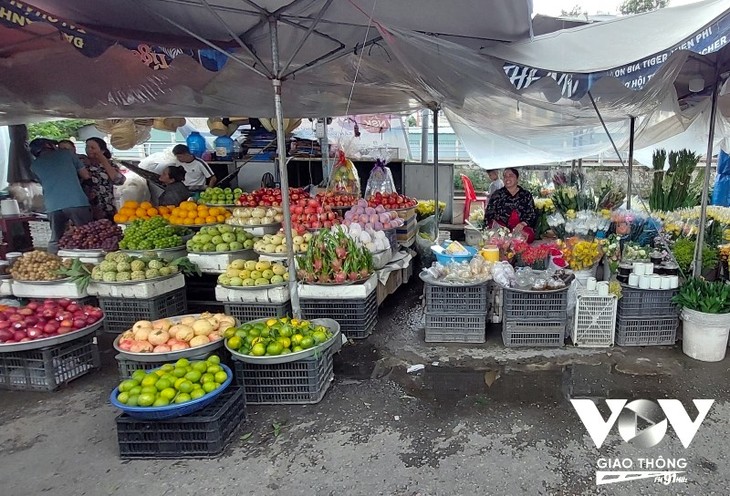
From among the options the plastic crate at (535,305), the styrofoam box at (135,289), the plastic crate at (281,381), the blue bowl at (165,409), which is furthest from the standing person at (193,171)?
the blue bowl at (165,409)

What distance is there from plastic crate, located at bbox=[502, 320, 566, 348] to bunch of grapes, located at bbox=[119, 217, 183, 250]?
11.6 ft

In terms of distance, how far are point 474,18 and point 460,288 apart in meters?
2.27

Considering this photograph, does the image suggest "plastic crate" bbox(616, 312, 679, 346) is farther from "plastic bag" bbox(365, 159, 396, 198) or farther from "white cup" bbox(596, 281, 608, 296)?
"plastic bag" bbox(365, 159, 396, 198)

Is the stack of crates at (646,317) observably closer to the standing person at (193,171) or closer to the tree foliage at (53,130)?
the standing person at (193,171)

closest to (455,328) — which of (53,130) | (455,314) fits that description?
(455,314)

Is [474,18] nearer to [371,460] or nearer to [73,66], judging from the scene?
[371,460]

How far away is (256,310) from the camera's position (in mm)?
4273

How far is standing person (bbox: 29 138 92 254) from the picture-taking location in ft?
19.1

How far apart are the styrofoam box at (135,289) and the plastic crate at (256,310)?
0.73 meters

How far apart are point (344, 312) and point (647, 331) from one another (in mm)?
2586

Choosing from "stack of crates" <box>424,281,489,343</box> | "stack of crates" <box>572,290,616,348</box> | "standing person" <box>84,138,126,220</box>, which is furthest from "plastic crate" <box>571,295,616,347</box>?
"standing person" <box>84,138,126,220</box>

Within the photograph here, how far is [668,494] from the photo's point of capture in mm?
2354

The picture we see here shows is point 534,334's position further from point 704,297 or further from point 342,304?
point 342,304

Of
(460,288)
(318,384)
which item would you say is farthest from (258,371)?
(460,288)
